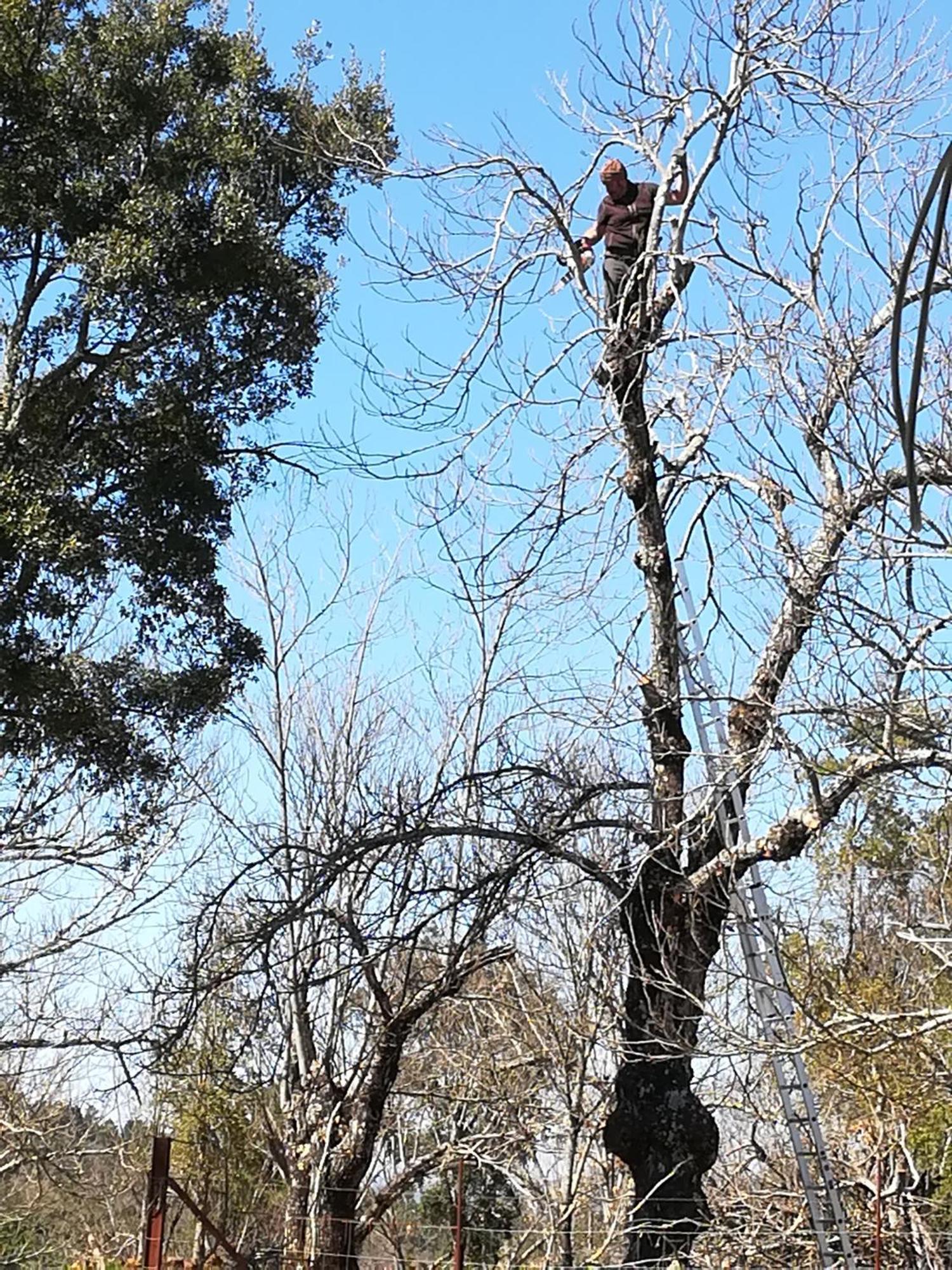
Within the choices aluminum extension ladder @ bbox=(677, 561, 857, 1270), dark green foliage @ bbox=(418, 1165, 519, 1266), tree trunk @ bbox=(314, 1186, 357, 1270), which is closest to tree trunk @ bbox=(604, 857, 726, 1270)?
aluminum extension ladder @ bbox=(677, 561, 857, 1270)

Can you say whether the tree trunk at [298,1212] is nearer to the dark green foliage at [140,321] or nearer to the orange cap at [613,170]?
the dark green foliage at [140,321]

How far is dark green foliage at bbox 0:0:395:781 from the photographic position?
299 inches

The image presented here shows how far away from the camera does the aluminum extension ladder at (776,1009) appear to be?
5.40 meters

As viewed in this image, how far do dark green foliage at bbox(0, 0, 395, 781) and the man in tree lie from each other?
170cm

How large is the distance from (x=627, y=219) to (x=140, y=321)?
10.5 feet

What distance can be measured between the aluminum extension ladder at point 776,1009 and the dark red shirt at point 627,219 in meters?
1.84

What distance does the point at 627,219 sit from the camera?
5.96m

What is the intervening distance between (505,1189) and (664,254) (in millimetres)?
11399

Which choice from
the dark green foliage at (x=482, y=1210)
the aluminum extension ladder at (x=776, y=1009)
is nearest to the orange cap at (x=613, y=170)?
the aluminum extension ladder at (x=776, y=1009)

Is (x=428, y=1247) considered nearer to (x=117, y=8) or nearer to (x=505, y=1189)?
(x=505, y=1189)

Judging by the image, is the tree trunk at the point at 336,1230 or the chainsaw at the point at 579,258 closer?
the chainsaw at the point at 579,258

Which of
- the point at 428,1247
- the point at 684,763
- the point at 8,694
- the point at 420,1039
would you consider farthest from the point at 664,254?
the point at 428,1247

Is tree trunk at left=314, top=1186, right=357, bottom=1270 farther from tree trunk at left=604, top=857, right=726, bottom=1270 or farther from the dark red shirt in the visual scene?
the dark red shirt

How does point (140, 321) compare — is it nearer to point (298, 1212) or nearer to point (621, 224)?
point (621, 224)
